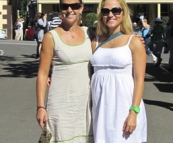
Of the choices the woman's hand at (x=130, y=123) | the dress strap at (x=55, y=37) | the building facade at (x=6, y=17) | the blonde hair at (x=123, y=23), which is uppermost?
the building facade at (x=6, y=17)

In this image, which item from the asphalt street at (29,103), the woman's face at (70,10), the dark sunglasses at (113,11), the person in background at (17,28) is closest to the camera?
the dark sunglasses at (113,11)

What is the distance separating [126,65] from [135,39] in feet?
0.71

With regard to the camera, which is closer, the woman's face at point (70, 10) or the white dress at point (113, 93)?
the white dress at point (113, 93)

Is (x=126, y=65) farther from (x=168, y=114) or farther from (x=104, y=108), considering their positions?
(x=168, y=114)

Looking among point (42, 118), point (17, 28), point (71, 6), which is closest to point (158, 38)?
point (71, 6)

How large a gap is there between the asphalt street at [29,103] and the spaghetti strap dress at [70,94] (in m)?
3.10

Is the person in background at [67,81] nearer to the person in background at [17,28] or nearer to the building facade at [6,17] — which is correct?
the person in background at [17,28]

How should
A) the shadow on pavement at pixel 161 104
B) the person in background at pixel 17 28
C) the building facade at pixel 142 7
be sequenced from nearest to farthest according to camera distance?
the shadow on pavement at pixel 161 104, the person in background at pixel 17 28, the building facade at pixel 142 7

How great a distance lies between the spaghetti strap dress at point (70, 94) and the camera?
12.6 ft

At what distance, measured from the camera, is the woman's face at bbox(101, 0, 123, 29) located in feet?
12.4

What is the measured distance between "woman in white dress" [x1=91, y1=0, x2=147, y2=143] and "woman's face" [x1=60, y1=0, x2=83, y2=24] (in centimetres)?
28

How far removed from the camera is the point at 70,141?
394 centimetres

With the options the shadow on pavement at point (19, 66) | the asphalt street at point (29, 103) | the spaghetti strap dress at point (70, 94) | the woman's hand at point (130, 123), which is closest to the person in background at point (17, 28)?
→ the shadow on pavement at point (19, 66)

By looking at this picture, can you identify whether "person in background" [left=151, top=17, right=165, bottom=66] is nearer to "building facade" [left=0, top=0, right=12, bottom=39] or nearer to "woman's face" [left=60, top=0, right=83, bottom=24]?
"woman's face" [left=60, top=0, right=83, bottom=24]
